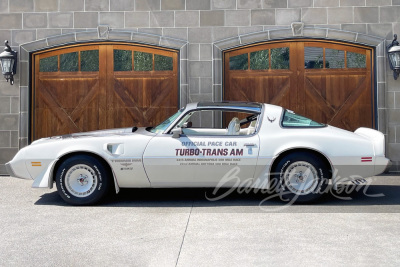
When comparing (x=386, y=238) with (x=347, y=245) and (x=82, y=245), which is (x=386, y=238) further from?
(x=82, y=245)

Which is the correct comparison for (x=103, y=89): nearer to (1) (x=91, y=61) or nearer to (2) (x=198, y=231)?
(1) (x=91, y=61)

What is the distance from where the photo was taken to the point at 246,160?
22.5ft

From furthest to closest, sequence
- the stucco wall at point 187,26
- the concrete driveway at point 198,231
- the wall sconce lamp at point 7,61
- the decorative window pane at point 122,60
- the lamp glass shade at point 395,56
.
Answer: the decorative window pane at point 122,60 < the stucco wall at point 187,26 < the wall sconce lamp at point 7,61 < the lamp glass shade at point 395,56 < the concrete driveway at point 198,231

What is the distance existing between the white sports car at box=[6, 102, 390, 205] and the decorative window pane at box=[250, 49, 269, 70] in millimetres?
3832

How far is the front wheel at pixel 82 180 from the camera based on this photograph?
22.5ft

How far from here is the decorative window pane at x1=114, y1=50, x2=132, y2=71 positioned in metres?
10.7

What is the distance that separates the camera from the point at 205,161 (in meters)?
6.83

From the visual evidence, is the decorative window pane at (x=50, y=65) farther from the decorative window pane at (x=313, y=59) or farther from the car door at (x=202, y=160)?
the decorative window pane at (x=313, y=59)

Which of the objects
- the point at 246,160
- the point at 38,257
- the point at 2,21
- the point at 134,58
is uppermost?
the point at 2,21

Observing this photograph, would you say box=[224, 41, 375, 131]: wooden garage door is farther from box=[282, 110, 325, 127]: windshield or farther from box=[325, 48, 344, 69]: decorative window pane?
box=[282, 110, 325, 127]: windshield

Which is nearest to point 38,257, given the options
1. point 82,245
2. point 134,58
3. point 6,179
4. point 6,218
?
point 82,245

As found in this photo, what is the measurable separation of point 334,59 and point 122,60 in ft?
14.2

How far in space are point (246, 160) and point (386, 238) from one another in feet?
7.31

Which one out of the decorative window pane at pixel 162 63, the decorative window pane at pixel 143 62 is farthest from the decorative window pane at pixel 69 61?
the decorative window pane at pixel 162 63
